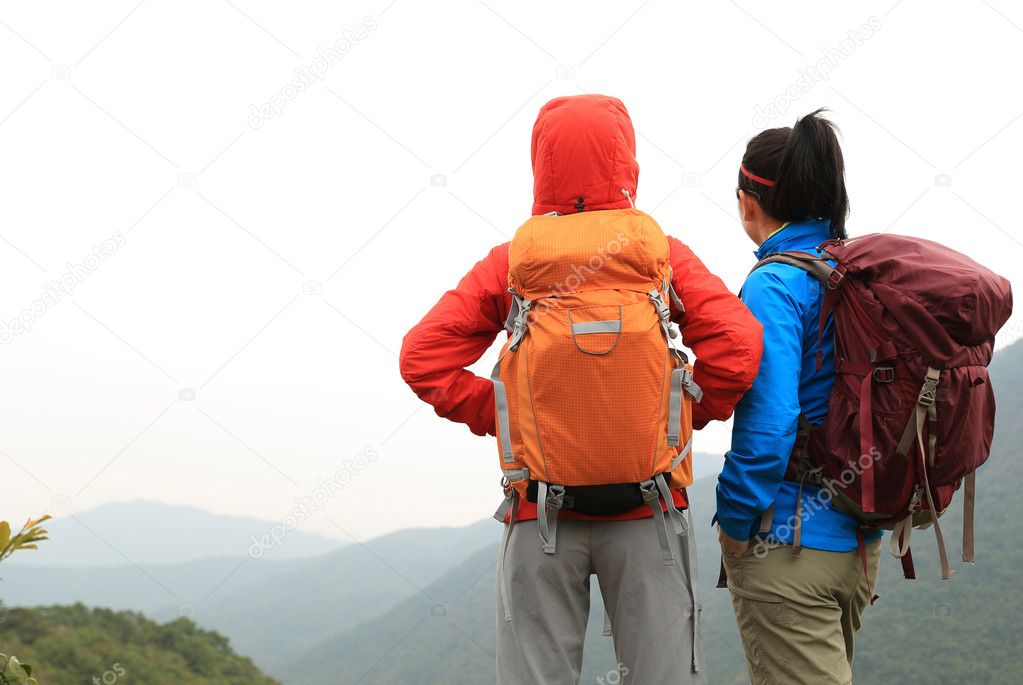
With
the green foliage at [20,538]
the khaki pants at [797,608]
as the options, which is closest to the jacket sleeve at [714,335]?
the khaki pants at [797,608]

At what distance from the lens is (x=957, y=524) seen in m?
32.5

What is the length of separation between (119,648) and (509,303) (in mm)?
9984

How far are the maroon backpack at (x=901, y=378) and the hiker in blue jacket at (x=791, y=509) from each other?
7 cm

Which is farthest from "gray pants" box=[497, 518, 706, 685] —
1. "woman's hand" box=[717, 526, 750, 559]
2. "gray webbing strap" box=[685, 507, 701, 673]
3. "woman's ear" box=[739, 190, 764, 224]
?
"woman's ear" box=[739, 190, 764, 224]

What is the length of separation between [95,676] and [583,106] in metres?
8.88

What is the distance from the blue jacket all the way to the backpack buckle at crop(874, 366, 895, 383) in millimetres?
170

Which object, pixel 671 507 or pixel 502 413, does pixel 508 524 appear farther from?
pixel 671 507

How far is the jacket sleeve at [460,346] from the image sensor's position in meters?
3.05

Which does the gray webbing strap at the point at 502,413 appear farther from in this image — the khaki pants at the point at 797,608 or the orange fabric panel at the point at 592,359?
the khaki pants at the point at 797,608

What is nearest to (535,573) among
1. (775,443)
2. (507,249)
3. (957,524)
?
(775,443)

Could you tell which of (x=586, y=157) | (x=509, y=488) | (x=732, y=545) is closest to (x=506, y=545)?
(x=509, y=488)

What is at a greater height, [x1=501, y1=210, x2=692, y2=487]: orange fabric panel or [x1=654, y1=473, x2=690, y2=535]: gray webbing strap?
[x1=501, y1=210, x2=692, y2=487]: orange fabric panel

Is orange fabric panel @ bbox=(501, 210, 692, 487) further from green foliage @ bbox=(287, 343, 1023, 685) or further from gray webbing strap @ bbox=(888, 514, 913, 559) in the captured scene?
green foliage @ bbox=(287, 343, 1023, 685)

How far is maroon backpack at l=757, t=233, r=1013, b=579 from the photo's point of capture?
9.53ft
